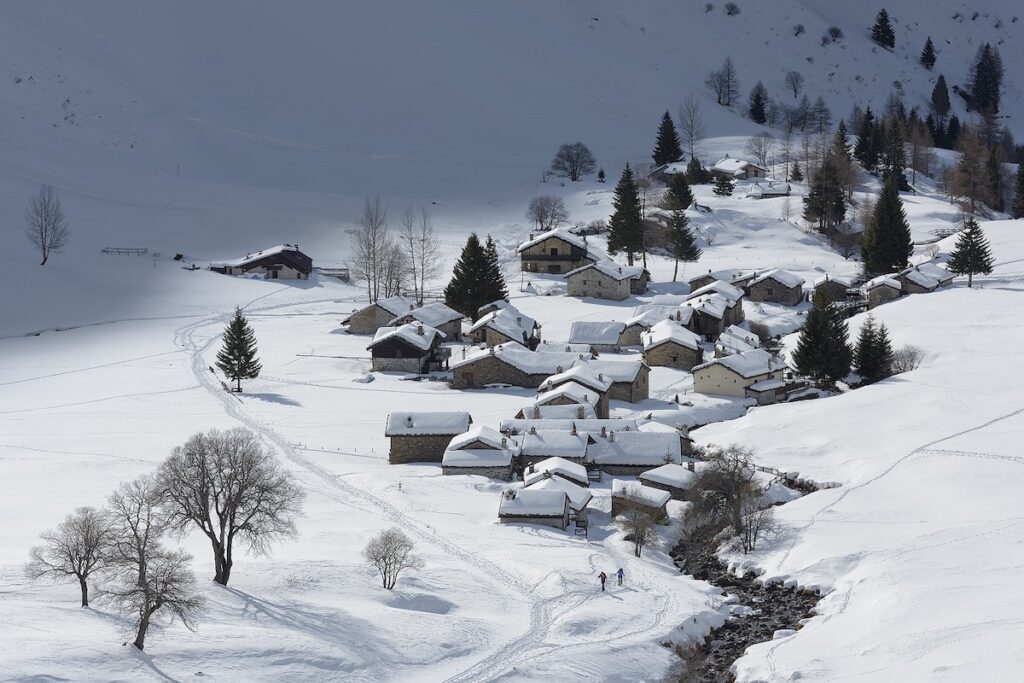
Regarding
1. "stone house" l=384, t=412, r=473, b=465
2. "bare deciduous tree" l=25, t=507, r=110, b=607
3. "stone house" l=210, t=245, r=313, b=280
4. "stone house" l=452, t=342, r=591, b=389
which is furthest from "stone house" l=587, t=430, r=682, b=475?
"stone house" l=210, t=245, r=313, b=280

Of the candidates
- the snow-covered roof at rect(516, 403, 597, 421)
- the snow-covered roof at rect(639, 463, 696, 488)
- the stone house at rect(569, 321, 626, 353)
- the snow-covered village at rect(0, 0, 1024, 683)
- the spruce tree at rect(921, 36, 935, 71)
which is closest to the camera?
the snow-covered village at rect(0, 0, 1024, 683)

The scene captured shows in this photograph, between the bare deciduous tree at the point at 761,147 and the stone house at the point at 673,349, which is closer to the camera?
the stone house at the point at 673,349

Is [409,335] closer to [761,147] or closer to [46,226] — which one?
[46,226]

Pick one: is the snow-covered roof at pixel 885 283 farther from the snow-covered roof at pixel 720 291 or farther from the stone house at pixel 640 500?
the stone house at pixel 640 500

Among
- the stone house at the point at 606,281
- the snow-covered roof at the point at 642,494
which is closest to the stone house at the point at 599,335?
the stone house at the point at 606,281

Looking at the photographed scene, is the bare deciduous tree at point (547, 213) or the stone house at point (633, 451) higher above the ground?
the bare deciduous tree at point (547, 213)

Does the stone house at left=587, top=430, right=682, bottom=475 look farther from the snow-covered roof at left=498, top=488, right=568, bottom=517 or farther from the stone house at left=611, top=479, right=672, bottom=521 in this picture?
the snow-covered roof at left=498, top=488, right=568, bottom=517
